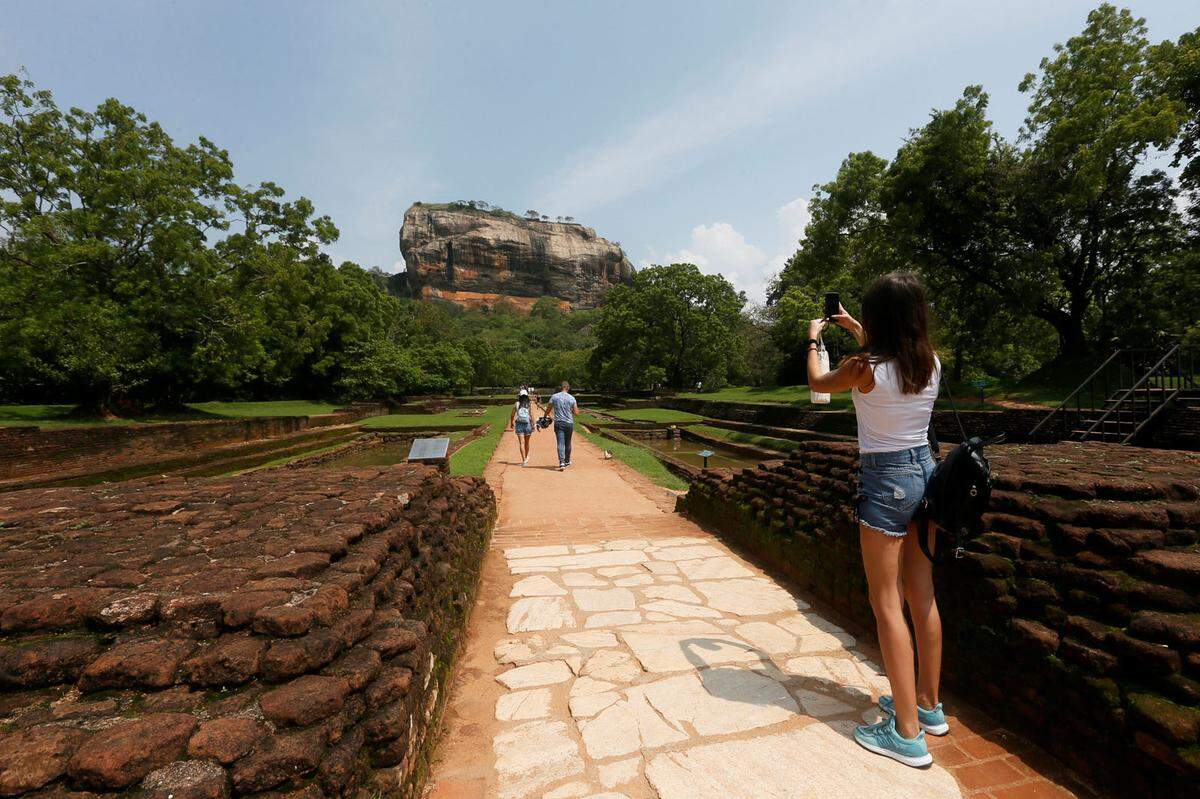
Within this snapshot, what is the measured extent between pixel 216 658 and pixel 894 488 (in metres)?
2.50

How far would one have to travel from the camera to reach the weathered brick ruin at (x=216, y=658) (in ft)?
4.38

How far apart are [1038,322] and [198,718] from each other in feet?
96.7

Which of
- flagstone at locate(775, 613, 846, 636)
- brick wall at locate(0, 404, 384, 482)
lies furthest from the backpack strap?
brick wall at locate(0, 404, 384, 482)

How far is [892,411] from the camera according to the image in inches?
81.3

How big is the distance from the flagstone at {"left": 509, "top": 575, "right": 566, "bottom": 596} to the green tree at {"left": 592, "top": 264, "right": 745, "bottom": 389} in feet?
111

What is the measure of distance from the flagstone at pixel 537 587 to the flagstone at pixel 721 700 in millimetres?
1460

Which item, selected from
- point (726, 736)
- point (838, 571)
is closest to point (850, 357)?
point (726, 736)

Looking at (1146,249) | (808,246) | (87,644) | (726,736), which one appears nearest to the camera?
(87,644)

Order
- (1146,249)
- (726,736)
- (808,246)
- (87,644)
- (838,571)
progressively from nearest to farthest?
1. (87,644)
2. (726,736)
3. (838,571)
4. (1146,249)
5. (808,246)

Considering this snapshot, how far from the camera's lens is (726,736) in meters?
2.22

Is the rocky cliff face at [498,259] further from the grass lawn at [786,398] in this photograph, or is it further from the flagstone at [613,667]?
the flagstone at [613,667]

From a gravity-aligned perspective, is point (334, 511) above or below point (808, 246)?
below

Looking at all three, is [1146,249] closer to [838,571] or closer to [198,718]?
[838,571]

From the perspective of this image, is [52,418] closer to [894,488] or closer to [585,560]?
[585,560]
